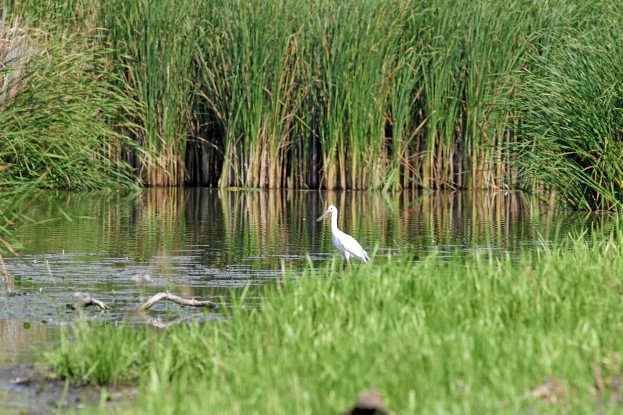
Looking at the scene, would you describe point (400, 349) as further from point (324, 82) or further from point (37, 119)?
point (324, 82)

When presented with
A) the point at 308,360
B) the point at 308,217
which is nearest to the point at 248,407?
the point at 308,360

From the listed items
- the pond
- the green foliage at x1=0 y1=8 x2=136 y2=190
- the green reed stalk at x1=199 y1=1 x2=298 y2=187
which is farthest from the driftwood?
the green reed stalk at x1=199 y1=1 x2=298 y2=187

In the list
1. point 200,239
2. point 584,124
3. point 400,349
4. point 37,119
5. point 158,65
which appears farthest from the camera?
point 158,65

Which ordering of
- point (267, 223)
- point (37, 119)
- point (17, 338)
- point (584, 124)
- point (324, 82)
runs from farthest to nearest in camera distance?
point (324, 82) < point (267, 223) < point (584, 124) < point (37, 119) < point (17, 338)

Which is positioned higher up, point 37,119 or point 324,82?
point 324,82

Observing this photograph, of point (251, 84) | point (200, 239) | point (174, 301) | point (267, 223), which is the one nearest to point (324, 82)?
point (251, 84)

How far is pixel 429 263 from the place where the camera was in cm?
774

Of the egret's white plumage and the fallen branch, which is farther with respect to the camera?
the egret's white plumage

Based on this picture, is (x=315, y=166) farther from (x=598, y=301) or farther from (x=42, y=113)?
(x=598, y=301)

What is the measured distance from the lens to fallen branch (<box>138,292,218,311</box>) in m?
8.01

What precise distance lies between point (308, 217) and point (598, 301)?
9.40 m

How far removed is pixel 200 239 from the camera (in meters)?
13.3

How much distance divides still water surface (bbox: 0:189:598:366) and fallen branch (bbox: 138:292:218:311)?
0.06 m

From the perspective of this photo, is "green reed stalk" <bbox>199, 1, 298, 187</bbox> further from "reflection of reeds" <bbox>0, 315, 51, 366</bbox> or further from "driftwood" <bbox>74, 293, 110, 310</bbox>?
"reflection of reeds" <bbox>0, 315, 51, 366</bbox>
